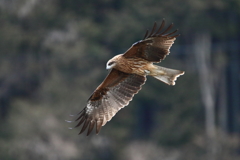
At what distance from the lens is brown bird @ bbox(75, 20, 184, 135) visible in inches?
381

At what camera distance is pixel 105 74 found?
84.0 feet

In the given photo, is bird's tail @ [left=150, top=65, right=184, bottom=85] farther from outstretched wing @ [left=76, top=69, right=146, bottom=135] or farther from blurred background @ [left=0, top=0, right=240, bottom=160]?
blurred background @ [left=0, top=0, right=240, bottom=160]

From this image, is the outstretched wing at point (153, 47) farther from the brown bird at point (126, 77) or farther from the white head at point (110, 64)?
the white head at point (110, 64)

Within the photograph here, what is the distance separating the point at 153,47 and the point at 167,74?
604mm

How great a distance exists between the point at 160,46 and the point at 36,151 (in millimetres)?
15919

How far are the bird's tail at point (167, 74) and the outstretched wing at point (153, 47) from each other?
0.27 meters

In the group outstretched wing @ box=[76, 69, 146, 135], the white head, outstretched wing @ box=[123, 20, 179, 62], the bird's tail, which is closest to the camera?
→ outstretched wing @ box=[123, 20, 179, 62]

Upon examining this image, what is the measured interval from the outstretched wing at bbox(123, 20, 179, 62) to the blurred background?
49.2 feet

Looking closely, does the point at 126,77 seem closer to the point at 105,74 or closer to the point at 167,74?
the point at 167,74

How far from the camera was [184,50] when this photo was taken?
1050 inches

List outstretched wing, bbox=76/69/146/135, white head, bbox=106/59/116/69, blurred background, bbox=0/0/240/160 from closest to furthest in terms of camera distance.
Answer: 1. white head, bbox=106/59/116/69
2. outstretched wing, bbox=76/69/146/135
3. blurred background, bbox=0/0/240/160

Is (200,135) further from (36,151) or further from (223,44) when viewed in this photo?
(36,151)

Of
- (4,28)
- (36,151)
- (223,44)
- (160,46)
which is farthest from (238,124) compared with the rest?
(160,46)

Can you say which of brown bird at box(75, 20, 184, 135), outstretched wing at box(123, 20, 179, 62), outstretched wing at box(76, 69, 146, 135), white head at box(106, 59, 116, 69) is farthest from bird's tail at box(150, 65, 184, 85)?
white head at box(106, 59, 116, 69)
